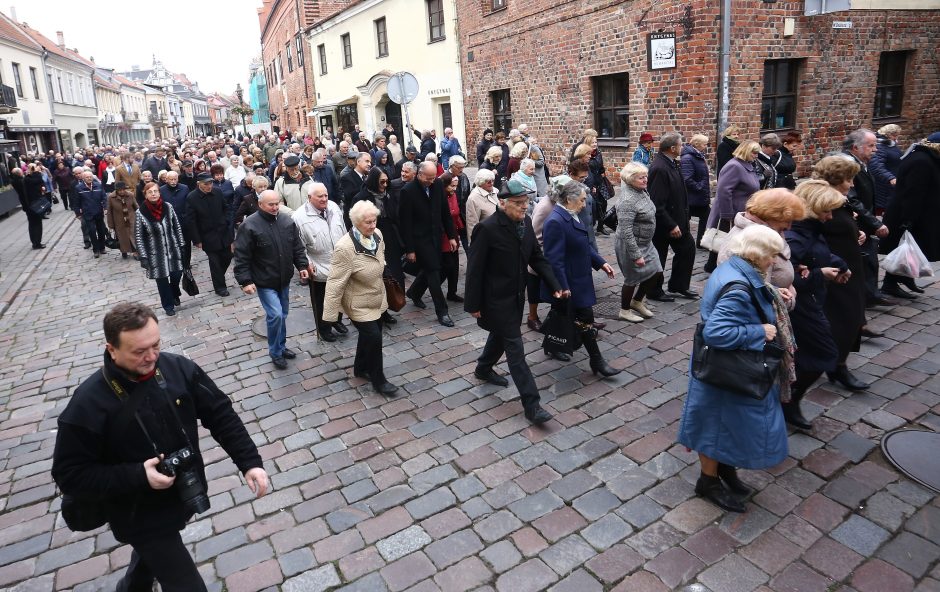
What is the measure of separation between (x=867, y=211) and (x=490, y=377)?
365cm

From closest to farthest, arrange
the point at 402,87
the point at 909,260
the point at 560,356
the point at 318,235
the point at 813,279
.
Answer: the point at 813,279 < the point at 560,356 < the point at 909,260 < the point at 318,235 < the point at 402,87

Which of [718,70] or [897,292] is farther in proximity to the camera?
[718,70]

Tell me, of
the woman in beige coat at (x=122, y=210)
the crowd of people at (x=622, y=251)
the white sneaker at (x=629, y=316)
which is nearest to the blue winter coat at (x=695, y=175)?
the crowd of people at (x=622, y=251)

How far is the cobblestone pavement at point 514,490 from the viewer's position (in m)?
3.30

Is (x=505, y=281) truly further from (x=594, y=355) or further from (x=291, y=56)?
(x=291, y=56)

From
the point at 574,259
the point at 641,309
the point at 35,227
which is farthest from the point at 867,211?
the point at 35,227

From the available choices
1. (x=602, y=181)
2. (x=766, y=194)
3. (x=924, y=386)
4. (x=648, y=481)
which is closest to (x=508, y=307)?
(x=648, y=481)

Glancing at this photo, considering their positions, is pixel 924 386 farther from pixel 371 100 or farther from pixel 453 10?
pixel 371 100

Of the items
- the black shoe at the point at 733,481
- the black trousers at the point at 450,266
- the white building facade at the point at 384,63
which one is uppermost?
the white building facade at the point at 384,63

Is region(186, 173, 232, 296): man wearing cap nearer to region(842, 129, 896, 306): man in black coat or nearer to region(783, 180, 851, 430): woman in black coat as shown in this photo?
region(783, 180, 851, 430): woman in black coat

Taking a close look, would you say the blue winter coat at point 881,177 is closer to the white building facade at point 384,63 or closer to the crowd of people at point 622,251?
the crowd of people at point 622,251

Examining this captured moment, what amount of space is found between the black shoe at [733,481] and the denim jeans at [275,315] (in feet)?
13.8

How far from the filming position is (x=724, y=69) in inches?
453

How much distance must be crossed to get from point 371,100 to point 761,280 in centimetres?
2355
